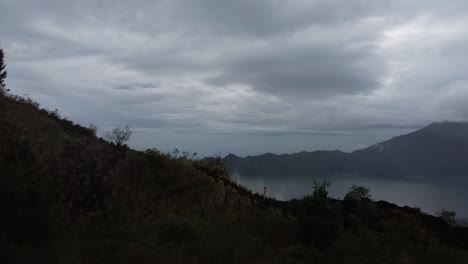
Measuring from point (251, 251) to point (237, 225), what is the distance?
3.13m

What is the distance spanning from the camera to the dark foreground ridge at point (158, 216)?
26.4 feet

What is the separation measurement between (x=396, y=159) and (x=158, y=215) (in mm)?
71098

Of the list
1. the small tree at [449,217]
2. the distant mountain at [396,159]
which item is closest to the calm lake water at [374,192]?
the small tree at [449,217]

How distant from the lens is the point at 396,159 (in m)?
77.5

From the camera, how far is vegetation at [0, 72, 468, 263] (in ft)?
26.5

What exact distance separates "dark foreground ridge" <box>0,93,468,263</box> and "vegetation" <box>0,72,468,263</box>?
1.5 inches

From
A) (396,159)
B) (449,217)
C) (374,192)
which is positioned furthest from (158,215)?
(396,159)

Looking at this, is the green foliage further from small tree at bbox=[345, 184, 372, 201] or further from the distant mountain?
the distant mountain

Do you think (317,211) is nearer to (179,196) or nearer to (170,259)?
(170,259)

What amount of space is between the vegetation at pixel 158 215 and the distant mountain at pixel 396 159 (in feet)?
110

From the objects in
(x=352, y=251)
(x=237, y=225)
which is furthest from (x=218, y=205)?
(x=352, y=251)

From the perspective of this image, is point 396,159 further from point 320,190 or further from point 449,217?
point 320,190

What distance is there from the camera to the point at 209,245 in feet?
34.2

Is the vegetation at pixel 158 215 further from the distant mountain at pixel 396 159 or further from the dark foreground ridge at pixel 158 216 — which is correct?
the distant mountain at pixel 396 159
